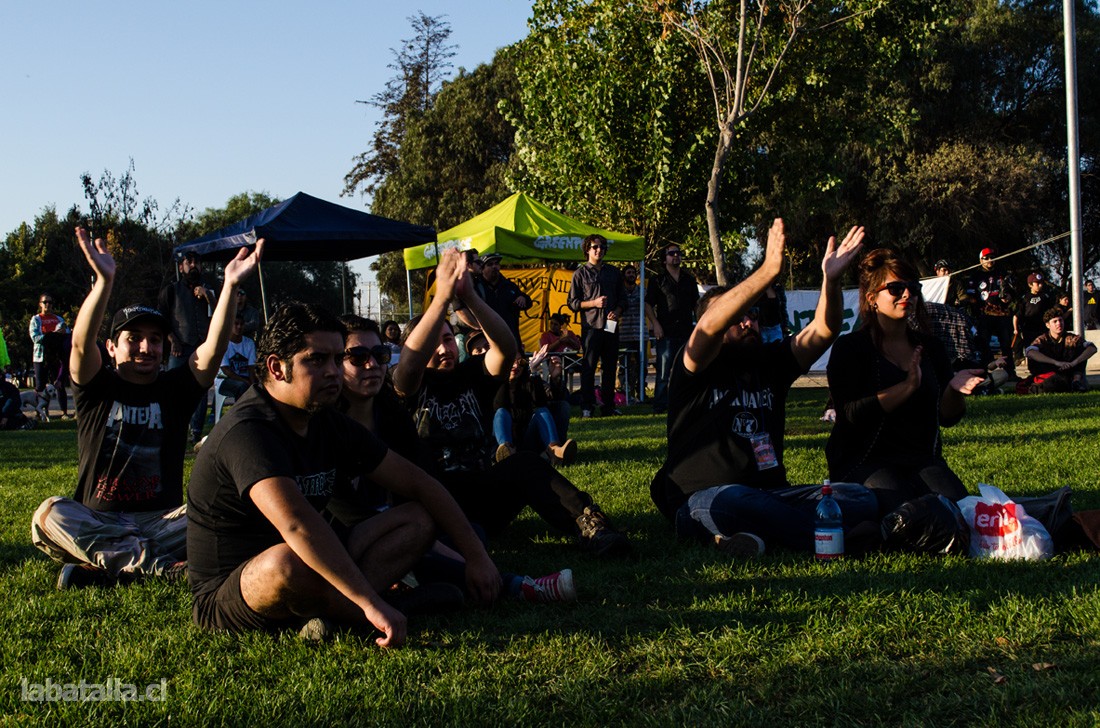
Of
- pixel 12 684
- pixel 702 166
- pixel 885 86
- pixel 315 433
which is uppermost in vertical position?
pixel 885 86

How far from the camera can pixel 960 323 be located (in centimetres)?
1227

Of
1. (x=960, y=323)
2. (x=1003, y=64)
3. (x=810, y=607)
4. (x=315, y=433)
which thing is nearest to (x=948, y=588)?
(x=810, y=607)

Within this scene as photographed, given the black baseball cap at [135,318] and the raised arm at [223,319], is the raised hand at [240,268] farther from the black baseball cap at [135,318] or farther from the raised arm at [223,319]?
the black baseball cap at [135,318]

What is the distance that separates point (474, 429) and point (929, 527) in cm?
250

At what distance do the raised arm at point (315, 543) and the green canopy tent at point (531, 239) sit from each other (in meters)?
11.4

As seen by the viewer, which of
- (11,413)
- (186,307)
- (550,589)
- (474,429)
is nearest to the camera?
(550,589)

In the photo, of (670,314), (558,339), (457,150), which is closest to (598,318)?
(558,339)

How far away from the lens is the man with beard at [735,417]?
5227mm

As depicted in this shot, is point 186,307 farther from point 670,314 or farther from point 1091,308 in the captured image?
point 1091,308

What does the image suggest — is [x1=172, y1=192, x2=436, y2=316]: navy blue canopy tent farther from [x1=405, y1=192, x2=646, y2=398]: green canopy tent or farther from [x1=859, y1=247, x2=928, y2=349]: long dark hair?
[x1=859, y1=247, x2=928, y2=349]: long dark hair

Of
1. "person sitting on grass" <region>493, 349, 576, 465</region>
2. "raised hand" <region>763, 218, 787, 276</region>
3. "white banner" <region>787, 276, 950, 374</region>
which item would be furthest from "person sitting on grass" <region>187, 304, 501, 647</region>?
"white banner" <region>787, 276, 950, 374</region>

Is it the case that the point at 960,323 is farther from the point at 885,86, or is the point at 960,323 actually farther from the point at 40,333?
the point at 885,86

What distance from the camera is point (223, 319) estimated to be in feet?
16.3

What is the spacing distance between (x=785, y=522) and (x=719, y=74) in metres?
18.5
